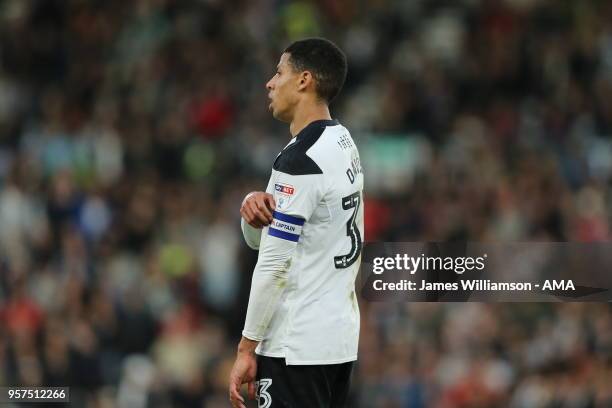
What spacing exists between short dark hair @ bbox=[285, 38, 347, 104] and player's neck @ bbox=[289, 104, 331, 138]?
5 cm

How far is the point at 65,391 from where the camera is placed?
7988mm

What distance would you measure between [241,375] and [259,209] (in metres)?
0.56

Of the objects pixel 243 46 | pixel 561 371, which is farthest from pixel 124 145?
pixel 561 371

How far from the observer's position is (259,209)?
13.3ft

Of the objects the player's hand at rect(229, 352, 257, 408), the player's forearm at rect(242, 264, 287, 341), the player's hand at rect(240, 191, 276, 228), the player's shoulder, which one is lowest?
the player's hand at rect(229, 352, 257, 408)

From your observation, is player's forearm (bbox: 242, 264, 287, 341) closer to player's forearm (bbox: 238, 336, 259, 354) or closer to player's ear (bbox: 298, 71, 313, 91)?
player's forearm (bbox: 238, 336, 259, 354)

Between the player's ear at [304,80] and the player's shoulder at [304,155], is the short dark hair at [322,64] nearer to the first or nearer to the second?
the player's ear at [304,80]

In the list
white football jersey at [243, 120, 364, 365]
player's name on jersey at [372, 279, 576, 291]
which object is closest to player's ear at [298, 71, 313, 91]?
white football jersey at [243, 120, 364, 365]

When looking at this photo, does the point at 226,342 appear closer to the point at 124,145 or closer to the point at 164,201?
the point at 164,201

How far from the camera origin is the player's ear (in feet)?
13.8

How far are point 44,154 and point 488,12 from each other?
4.67m

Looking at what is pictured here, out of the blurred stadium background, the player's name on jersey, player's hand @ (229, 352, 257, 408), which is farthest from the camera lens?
the blurred stadium background

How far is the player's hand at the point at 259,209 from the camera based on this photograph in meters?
4.04

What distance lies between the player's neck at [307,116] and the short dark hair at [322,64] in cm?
5
